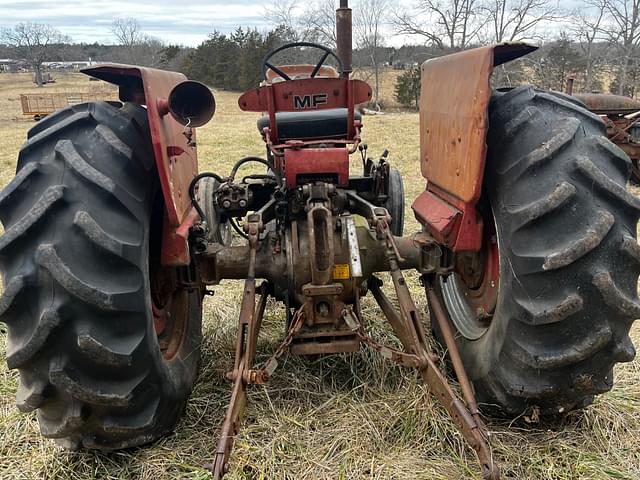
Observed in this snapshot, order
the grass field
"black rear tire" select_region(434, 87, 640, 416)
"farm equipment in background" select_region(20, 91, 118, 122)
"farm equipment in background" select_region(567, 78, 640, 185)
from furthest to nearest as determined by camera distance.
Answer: "farm equipment in background" select_region(20, 91, 118, 122), "farm equipment in background" select_region(567, 78, 640, 185), the grass field, "black rear tire" select_region(434, 87, 640, 416)

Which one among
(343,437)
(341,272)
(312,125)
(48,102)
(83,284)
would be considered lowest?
(343,437)

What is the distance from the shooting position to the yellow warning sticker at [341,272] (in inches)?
102

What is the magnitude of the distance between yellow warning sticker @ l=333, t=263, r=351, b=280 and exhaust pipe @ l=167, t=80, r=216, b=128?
0.88 meters

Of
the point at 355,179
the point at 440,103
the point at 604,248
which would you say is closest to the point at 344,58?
the point at 355,179

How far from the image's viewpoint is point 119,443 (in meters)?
2.21

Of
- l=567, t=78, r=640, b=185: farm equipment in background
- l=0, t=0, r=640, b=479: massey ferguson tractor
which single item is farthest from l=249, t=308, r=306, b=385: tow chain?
l=567, t=78, r=640, b=185: farm equipment in background

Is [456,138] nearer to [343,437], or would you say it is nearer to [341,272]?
[341,272]

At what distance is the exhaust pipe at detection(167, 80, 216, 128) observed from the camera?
2.15 m

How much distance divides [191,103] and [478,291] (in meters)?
1.69

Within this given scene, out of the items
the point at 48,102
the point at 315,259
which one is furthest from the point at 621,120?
the point at 48,102

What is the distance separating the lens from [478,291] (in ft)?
9.50

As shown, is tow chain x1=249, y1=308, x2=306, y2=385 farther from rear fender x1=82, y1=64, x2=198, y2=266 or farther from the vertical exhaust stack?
the vertical exhaust stack

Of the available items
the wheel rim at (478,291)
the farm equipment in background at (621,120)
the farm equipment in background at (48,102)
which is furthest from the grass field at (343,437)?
the farm equipment in background at (48,102)

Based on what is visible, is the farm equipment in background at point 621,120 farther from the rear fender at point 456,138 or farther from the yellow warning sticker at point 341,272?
the yellow warning sticker at point 341,272
